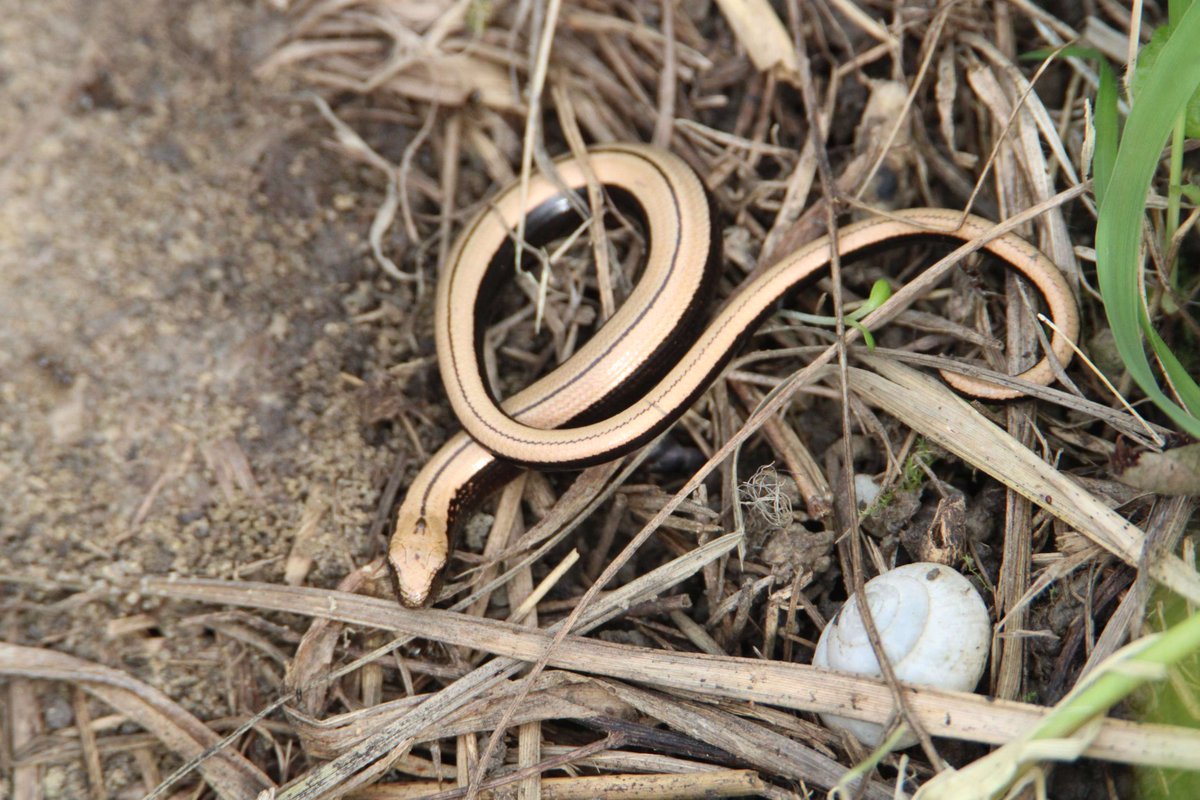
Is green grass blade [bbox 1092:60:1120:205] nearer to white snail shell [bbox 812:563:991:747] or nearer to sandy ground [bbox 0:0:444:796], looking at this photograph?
white snail shell [bbox 812:563:991:747]

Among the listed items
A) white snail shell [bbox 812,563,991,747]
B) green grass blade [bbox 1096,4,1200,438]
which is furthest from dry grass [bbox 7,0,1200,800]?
green grass blade [bbox 1096,4,1200,438]

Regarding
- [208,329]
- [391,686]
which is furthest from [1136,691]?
[208,329]

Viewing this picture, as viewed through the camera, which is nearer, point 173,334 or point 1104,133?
point 1104,133

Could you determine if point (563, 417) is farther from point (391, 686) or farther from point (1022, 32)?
point (1022, 32)

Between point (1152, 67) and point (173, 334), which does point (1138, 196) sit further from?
point (173, 334)

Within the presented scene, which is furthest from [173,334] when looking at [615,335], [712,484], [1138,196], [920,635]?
[1138,196]

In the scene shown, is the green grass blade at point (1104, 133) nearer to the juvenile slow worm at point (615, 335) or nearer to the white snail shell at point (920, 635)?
the juvenile slow worm at point (615, 335)
